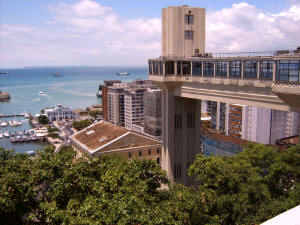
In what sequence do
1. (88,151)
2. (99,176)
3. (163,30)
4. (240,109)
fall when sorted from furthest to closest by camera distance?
1. (240,109)
2. (88,151)
3. (163,30)
4. (99,176)

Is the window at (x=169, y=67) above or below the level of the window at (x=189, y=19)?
below

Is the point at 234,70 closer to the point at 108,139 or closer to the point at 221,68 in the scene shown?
the point at 221,68

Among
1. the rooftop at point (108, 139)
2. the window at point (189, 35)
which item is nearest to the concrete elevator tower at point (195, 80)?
the window at point (189, 35)

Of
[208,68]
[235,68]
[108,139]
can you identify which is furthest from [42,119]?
[235,68]

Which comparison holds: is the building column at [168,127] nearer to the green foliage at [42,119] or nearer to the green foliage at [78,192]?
the green foliage at [78,192]

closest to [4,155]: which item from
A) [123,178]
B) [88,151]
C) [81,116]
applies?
[123,178]

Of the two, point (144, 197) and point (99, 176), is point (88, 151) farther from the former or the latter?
point (144, 197)
